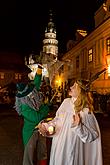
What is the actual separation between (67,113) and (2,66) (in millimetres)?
60687

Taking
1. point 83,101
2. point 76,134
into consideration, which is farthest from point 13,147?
point 83,101

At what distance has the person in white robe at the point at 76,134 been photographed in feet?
13.0

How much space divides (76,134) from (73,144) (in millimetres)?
176

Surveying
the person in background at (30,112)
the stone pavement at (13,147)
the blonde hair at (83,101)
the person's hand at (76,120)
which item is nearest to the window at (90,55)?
the stone pavement at (13,147)

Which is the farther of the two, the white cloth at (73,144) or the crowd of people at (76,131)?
the white cloth at (73,144)

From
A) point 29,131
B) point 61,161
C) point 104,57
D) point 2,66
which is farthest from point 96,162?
point 2,66

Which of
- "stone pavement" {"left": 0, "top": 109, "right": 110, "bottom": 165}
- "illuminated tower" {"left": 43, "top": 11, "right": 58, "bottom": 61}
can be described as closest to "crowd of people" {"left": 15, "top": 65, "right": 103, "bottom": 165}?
"stone pavement" {"left": 0, "top": 109, "right": 110, "bottom": 165}

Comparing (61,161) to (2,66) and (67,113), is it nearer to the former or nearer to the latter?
(67,113)

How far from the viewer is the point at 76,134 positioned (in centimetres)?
400

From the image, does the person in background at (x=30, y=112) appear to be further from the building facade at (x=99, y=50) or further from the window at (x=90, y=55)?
the window at (x=90, y=55)

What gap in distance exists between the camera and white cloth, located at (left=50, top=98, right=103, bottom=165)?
3.98 metres

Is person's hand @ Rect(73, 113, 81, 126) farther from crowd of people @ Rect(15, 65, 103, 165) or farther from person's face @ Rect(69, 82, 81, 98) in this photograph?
A: person's face @ Rect(69, 82, 81, 98)

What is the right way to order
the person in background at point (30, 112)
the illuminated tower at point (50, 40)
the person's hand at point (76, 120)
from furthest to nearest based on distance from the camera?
the illuminated tower at point (50, 40) → the person in background at point (30, 112) → the person's hand at point (76, 120)

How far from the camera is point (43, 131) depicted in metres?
4.44
